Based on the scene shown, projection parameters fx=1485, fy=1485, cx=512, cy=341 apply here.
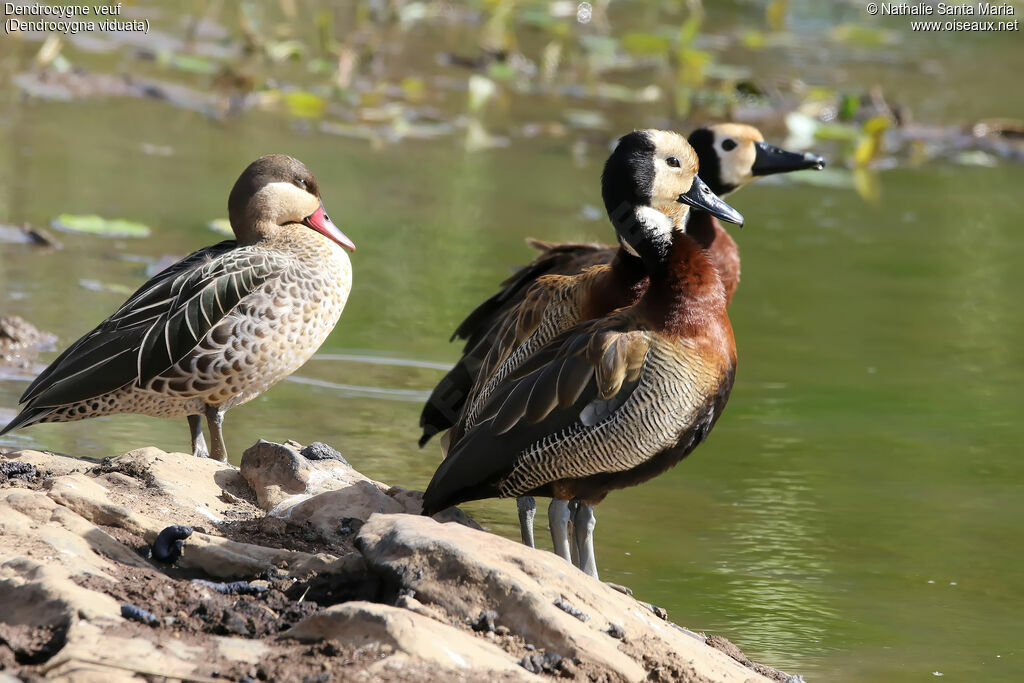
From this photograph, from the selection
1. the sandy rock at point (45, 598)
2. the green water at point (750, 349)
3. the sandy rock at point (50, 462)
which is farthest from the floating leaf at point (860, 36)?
the sandy rock at point (45, 598)

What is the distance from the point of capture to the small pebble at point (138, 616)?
3576 millimetres

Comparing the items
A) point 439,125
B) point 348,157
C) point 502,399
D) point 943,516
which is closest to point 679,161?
point 502,399

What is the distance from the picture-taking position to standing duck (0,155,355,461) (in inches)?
211

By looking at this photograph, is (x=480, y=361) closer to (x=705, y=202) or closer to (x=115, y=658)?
(x=705, y=202)

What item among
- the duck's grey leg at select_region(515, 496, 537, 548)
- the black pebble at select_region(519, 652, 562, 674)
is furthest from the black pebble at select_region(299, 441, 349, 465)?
the black pebble at select_region(519, 652, 562, 674)

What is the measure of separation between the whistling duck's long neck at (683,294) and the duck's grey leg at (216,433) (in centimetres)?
184

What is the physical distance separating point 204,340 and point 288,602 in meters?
1.78

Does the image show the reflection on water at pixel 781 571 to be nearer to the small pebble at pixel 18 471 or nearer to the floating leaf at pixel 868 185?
the small pebble at pixel 18 471

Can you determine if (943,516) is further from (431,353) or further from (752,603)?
(431,353)

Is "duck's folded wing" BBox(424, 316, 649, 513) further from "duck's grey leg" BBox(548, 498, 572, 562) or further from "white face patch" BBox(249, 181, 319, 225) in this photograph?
"white face patch" BBox(249, 181, 319, 225)

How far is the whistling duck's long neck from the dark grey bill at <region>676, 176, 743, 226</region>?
0.40 meters

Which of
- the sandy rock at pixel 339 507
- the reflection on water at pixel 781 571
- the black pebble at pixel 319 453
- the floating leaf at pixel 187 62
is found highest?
the floating leaf at pixel 187 62

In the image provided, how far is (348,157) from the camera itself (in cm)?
1104

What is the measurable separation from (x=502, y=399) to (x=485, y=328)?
1.38 metres
